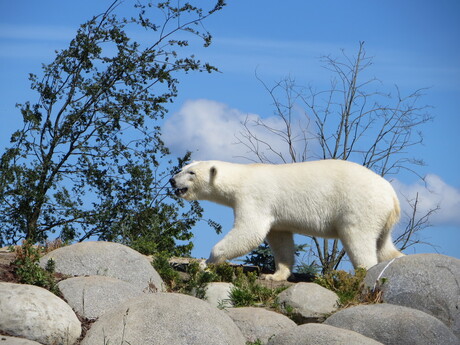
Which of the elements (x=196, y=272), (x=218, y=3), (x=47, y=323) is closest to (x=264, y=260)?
(x=196, y=272)

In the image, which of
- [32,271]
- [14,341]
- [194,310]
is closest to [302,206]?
[32,271]

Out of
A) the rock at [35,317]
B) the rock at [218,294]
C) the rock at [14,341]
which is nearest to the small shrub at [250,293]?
the rock at [218,294]

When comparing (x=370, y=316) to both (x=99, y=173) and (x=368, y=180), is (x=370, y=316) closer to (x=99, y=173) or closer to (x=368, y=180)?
(x=368, y=180)

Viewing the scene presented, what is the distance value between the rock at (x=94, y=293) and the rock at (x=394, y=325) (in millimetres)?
2264

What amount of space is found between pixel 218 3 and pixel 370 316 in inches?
346

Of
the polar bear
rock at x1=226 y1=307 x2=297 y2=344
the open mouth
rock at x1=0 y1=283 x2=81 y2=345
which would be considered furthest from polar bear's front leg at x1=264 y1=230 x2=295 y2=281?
rock at x1=0 y1=283 x2=81 y2=345

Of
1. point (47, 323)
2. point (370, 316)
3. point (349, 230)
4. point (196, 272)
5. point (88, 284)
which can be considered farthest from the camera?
point (349, 230)

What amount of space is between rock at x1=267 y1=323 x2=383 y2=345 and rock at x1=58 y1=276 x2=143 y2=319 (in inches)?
86.2

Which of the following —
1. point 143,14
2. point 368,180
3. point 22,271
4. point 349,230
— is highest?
point 143,14

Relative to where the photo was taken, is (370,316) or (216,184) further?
(216,184)

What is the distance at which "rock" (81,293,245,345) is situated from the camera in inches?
224

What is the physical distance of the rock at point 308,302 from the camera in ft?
27.5

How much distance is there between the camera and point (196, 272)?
9.69m

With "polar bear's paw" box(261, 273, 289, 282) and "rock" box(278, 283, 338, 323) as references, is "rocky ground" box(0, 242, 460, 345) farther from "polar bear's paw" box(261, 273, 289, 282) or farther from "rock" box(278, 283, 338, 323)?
"polar bear's paw" box(261, 273, 289, 282)
